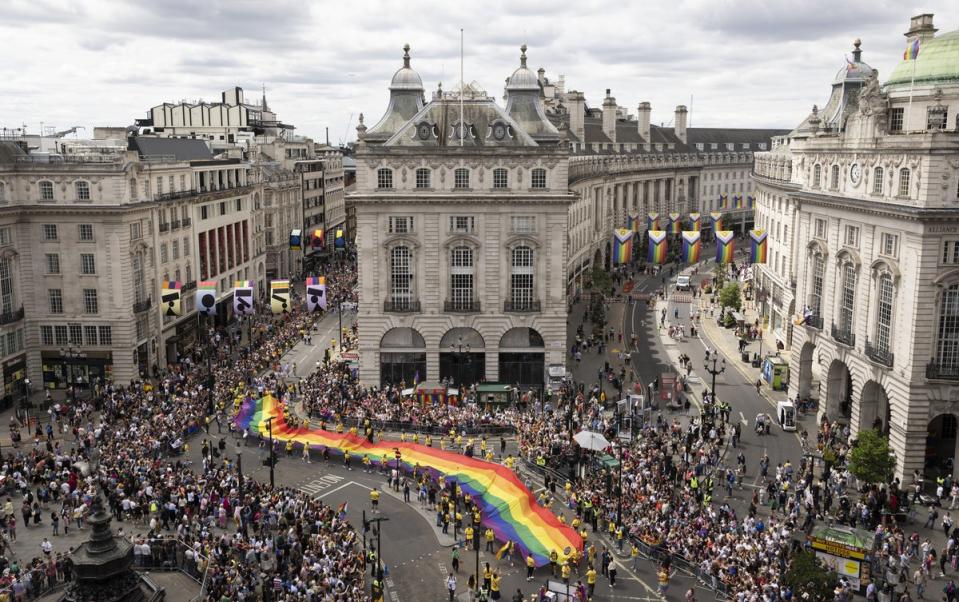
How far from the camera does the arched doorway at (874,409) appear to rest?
55.3m

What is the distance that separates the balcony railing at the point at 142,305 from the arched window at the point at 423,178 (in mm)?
24399

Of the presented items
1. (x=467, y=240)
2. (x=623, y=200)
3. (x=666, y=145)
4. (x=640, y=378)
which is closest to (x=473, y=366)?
(x=467, y=240)

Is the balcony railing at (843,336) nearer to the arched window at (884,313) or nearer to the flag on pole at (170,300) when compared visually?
the arched window at (884,313)

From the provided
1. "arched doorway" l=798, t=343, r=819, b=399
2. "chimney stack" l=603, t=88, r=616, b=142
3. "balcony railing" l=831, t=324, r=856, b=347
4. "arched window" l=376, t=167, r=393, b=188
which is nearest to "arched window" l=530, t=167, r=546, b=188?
"arched window" l=376, t=167, r=393, b=188

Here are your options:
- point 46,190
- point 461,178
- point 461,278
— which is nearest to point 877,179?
point 461,178

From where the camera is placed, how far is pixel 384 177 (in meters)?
66.9

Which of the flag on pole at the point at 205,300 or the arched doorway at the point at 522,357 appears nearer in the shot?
the arched doorway at the point at 522,357

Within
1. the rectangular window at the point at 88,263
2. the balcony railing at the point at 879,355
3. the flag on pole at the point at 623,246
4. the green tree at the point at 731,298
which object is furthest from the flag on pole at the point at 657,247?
the rectangular window at the point at 88,263

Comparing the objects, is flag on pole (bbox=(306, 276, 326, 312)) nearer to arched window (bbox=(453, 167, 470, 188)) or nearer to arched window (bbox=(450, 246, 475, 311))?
arched window (bbox=(450, 246, 475, 311))

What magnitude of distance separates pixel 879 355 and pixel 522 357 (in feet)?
84.4

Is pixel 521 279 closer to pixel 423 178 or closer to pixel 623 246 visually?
pixel 423 178

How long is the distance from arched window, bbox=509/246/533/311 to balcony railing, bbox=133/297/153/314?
29292mm

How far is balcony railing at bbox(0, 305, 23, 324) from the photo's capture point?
218 feet

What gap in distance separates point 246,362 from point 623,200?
81121 millimetres
